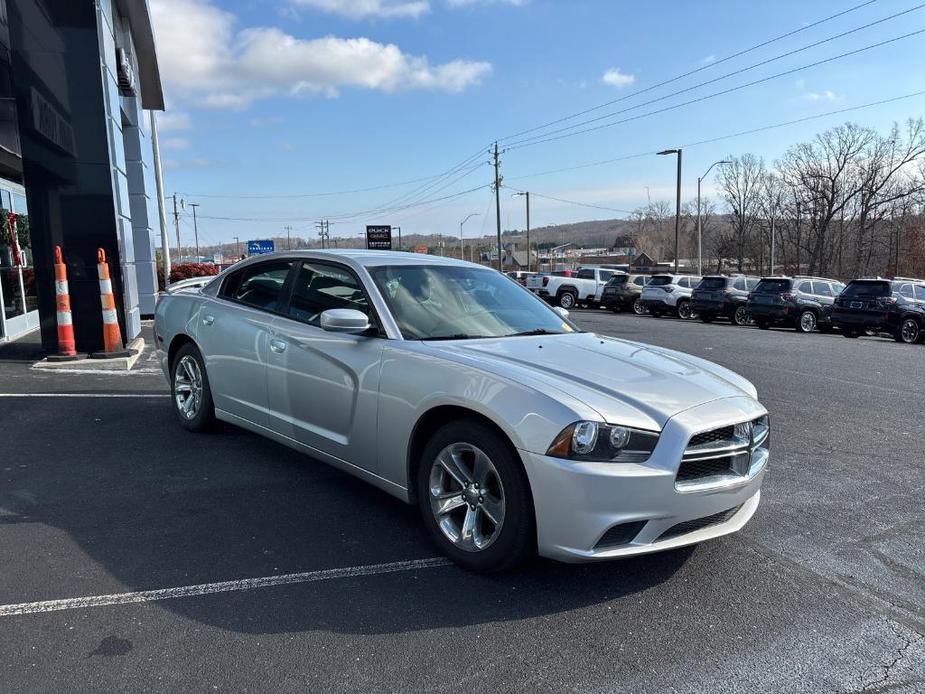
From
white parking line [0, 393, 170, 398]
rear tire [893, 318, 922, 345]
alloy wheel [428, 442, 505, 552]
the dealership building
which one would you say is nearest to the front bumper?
alloy wheel [428, 442, 505, 552]

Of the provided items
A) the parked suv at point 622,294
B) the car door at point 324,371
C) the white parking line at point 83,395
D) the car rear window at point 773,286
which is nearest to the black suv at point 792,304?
the car rear window at point 773,286

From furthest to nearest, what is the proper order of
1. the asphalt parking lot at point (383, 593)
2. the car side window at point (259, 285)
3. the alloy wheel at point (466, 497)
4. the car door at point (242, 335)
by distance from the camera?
1. the car side window at point (259, 285)
2. the car door at point (242, 335)
3. the alloy wheel at point (466, 497)
4. the asphalt parking lot at point (383, 593)

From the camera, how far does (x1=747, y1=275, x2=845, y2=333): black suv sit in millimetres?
20703

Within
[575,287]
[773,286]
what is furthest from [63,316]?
[575,287]

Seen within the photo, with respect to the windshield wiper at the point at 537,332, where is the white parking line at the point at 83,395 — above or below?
below

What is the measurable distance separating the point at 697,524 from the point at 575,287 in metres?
26.5

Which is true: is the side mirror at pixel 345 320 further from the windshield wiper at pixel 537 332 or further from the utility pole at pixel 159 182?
the utility pole at pixel 159 182

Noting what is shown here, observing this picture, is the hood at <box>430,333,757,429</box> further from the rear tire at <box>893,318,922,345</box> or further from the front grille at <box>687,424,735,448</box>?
the rear tire at <box>893,318,922,345</box>

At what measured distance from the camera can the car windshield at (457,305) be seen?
13.6 feet

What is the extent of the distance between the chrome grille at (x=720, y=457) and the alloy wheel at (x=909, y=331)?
1720 cm

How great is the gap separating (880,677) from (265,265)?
4.63 m

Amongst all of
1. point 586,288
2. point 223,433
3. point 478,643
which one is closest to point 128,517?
point 223,433

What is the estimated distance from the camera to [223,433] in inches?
233

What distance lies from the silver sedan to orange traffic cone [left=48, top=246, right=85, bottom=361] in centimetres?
508
